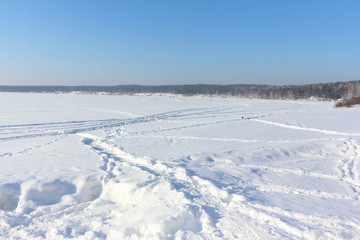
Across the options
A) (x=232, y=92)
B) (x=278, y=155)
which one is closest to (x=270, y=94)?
(x=232, y=92)

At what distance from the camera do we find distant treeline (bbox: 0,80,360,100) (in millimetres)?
89812

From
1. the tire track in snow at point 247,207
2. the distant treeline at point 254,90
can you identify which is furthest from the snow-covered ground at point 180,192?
the distant treeline at point 254,90

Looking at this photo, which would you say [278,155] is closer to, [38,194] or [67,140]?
[38,194]

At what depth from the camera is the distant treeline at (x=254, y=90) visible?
89812 mm

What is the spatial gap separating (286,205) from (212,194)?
1.25 metres

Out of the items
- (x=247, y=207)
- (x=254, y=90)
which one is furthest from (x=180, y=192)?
(x=254, y=90)

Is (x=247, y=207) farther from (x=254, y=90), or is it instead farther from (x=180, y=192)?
(x=254, y=90)

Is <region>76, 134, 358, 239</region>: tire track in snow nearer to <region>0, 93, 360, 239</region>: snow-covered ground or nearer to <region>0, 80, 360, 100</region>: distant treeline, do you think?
<region>0, 93, 360, 239</region>: snow-covered ground

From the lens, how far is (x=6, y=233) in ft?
13.1

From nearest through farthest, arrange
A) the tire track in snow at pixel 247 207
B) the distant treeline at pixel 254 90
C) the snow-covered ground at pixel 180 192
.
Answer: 1. the tire track in snow at pixel 247 207
2. the snow-covered ground at pixel 180 192
3. the distant treeline at pixel 254 90

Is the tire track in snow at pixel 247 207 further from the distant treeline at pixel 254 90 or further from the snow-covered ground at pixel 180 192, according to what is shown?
the distant treeline at pixel 254 90

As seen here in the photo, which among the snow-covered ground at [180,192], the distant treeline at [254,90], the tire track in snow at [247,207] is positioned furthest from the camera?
the distant treeline at [254,90]

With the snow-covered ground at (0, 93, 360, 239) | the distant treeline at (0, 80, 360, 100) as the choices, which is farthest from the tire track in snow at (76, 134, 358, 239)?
the distant treeline at (0, 80, 360, 100)

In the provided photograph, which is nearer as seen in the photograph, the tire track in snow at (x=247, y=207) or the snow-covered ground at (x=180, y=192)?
the tire track in snow at (x=247, y=207)
